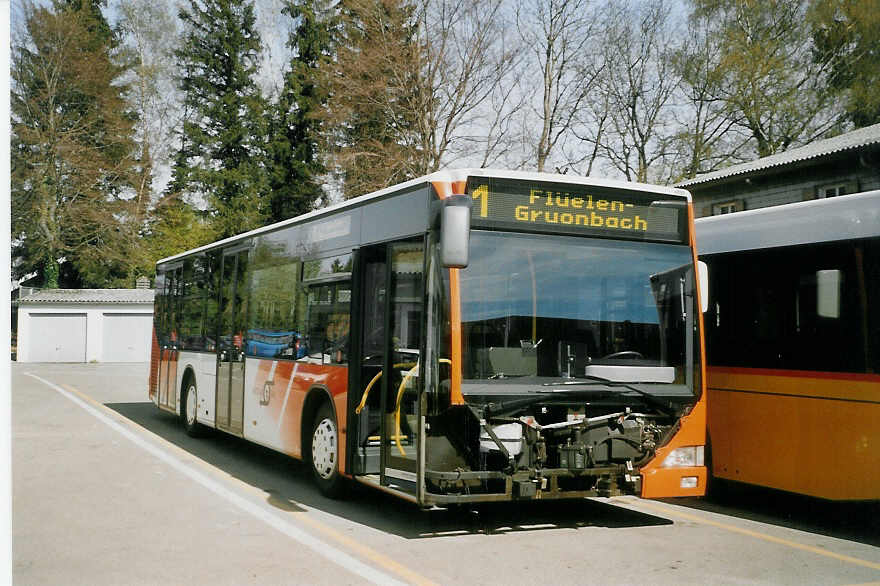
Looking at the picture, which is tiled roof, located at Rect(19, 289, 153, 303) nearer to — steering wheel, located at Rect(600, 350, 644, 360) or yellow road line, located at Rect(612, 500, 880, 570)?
yellow road line, located at Rect(612, 500, 880, 570)

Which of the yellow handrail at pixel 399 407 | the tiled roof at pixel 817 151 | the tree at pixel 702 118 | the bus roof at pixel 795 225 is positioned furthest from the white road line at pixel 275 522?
the tree at pixel 702 118

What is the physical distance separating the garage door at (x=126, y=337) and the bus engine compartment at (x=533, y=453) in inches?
1641

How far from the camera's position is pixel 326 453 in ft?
29.8

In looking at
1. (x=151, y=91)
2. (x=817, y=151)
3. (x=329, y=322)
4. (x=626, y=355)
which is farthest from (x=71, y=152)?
(x=626, y=355)

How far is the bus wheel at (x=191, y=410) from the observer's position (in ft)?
46.0

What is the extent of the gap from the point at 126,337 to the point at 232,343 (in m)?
37.0

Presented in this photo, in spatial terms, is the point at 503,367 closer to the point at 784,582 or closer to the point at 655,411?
the point at 655,411

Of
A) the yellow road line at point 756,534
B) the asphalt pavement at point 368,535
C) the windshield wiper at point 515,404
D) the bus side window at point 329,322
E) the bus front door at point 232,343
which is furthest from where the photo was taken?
the bus front door at point 232,343

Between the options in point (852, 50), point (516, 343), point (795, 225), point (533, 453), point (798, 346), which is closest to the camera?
point (516, 343)

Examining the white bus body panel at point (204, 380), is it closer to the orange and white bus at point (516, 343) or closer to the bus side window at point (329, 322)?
the bus side window at point (329, 322)

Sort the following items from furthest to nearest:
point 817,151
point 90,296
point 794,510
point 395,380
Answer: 1. point 90,296
2. point 817,151
3. point 794,510
4. point 395,380

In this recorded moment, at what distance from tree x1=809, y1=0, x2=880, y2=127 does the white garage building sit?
33.2 metres

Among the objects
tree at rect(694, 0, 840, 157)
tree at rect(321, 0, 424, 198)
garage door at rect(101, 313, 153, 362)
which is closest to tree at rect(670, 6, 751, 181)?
tree at rect(694, 0, 840, 157)

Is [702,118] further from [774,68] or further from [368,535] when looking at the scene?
[368,535]
